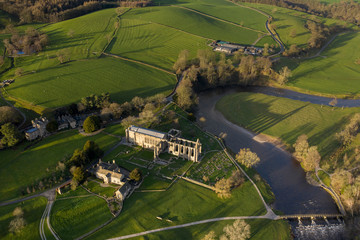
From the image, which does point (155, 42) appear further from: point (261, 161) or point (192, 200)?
point (192, 200)

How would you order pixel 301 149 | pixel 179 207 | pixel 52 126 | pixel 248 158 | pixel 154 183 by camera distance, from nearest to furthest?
pixel 179 207
pixel 154 183
pixel 248 158
pixel 301 149
pixel 52 126

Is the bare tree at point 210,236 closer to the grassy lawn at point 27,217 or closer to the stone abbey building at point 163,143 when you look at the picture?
the stone abbey building at point 163,143

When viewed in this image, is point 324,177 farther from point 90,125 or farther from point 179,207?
point 90,125

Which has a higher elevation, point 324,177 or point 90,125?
point 90,125

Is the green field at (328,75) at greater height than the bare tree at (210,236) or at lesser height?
greater

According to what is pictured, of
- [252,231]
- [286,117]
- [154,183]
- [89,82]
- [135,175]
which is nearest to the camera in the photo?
[252,231]

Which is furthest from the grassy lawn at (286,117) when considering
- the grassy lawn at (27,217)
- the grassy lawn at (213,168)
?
the grassy lawn at (27,217)

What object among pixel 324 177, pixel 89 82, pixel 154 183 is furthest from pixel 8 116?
pixel 324 177
